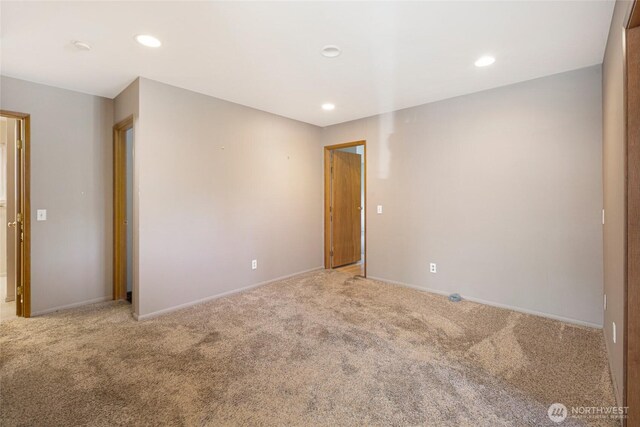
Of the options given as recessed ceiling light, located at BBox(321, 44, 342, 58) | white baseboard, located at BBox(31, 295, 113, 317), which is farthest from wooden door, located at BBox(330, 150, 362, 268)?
white baseboard, located at BBox(31, 295, 113, 317)

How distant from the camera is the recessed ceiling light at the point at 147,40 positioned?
7.51ft

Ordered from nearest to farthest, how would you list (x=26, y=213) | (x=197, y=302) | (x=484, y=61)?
(x=484, y=61), (x=26, y=213), (x=197, y=302)

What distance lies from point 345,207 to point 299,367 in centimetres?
356

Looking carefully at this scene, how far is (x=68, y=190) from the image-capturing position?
337 centimetres

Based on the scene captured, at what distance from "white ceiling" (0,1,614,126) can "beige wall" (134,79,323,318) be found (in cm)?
45

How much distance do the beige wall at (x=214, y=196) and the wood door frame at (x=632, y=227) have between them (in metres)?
3.60

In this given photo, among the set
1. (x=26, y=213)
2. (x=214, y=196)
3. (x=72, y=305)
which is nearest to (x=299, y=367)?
(x=214, y=196)

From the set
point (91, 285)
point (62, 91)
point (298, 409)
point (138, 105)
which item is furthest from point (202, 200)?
point (298, 409)

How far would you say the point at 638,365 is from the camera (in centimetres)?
149

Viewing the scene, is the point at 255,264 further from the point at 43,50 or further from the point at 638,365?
the point at 638,365

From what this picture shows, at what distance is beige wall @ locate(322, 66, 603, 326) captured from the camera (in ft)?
9.35

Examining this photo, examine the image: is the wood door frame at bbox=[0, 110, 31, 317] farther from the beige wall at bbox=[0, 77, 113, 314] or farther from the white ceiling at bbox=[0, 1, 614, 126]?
the white ceiling at bbox=[0, 1, 614, 126]

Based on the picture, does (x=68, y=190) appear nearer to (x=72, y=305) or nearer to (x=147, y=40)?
(x=72, y=305)

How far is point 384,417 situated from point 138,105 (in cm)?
345
